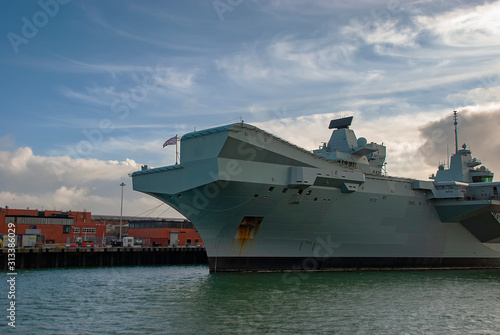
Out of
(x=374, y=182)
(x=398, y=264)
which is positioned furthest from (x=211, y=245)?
(x=398, y=264)

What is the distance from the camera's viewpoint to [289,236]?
23141 millimetres

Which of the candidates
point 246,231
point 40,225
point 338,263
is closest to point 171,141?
point 246,231

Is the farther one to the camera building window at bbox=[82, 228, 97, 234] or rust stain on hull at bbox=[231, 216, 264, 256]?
building window at bbox=[82, 228, 97, 234]

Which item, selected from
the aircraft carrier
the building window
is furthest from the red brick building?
the aircraft carrier

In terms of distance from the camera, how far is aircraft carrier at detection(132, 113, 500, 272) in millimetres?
20766

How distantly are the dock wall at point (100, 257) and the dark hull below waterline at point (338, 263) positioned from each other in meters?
14.1

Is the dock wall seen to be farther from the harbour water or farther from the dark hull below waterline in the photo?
the dark hull below waterline

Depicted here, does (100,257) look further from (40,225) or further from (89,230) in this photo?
(89,230)

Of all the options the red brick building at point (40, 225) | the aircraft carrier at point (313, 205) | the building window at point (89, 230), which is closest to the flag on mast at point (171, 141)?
the aircraft carrier at point (313, 205)

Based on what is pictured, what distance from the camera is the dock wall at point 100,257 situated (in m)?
30.0

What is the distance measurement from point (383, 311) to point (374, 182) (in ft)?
38.4

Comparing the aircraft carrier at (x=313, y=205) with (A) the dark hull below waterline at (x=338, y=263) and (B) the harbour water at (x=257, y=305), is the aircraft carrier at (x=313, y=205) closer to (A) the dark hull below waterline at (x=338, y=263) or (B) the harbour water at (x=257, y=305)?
(A) the dark hull below waterline at (x=338, y=263)

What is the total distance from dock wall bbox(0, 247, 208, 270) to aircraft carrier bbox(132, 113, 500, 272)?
10.9 m

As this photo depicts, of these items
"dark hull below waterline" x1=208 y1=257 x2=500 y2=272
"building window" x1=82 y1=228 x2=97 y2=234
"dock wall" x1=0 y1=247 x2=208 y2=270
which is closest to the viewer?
"dark hull below waterline" x1=208 y1=257 x2=500 y2=272
